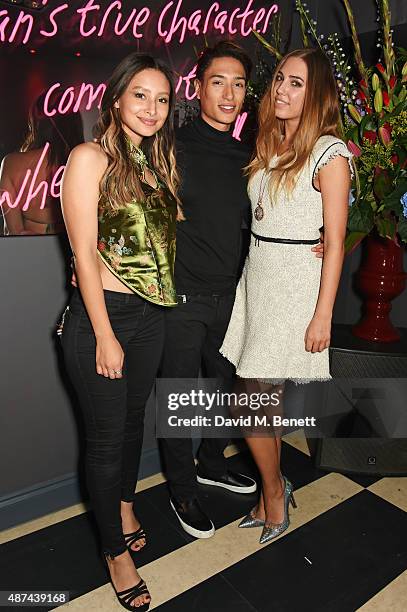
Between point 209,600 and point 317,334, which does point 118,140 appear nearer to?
point 317,334

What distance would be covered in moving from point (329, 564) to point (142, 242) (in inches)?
56.6

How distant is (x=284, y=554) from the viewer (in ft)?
6.30

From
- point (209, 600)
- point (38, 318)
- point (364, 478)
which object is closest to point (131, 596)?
point (209, 600)

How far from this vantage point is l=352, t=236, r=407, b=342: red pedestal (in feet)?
7.36

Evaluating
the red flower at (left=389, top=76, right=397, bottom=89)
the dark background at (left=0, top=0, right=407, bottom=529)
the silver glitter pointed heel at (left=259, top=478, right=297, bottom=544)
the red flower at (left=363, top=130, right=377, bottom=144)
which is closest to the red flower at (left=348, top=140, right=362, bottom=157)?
the red flower at (left=363, top=130, right=377, bottom=144)

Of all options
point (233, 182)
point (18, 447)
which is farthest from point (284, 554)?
point (233, 182)

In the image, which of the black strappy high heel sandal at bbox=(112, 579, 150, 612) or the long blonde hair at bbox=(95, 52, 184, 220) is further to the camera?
the black strappy high heel sandal at bbox=(112, 579, 150, 612)

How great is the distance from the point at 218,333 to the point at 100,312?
71 cm

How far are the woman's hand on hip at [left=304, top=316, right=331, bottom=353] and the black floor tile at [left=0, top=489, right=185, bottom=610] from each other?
3.23 ft

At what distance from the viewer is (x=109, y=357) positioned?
4.69 ft

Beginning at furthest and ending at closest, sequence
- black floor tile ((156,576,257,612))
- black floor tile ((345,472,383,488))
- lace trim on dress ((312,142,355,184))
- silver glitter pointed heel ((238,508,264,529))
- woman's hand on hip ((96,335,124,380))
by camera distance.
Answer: black floor tile ((345,472,383,488)), silver glitter pointed heel ((238,508,264,529)), black floor tile ((156,576,257,612)), lace trim on dress ((312,142,355,184)), woman's hand on hip ((96,335,124,380))

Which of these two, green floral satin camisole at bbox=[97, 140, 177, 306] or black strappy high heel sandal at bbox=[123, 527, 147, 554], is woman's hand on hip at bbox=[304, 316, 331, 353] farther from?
black strappy high heel sandal at bbox=[123, 527, 147, 554]

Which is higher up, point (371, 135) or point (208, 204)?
point (371, 135)

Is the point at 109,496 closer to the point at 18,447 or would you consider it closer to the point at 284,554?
the point at 18,447
